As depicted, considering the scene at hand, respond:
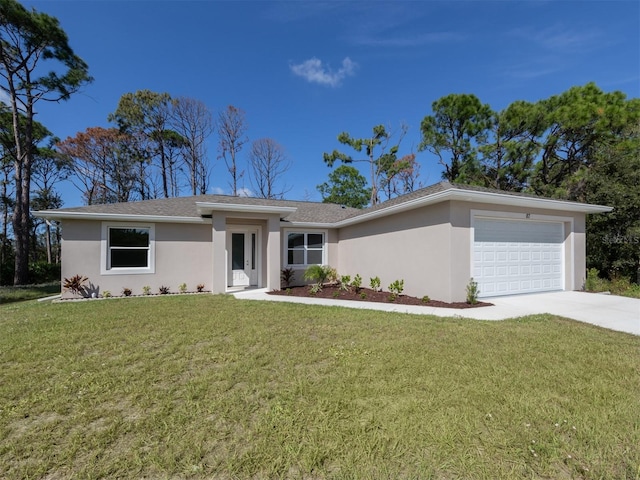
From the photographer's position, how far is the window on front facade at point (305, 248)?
12.6 meters

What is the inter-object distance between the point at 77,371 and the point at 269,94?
1718 centimetres

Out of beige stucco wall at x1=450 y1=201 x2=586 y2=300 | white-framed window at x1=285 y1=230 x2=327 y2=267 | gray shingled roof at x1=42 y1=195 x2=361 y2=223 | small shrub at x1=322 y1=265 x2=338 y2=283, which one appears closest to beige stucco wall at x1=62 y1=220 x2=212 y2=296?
gray shingled roof at x1=42 y1=195 x2=361 y2=223

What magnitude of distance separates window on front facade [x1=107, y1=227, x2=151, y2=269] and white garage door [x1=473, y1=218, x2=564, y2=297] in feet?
37.6

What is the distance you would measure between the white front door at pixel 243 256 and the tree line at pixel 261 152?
40.9ft

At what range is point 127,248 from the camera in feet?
34.4

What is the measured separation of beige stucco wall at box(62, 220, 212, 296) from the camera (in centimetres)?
981

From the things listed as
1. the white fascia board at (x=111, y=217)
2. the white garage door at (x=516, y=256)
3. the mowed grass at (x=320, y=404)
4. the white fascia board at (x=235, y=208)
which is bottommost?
the mowed grass at (x=320, y=404)

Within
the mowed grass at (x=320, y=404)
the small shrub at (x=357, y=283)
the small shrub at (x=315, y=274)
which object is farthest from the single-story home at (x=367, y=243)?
the mowed grass at (x=320, y=404)

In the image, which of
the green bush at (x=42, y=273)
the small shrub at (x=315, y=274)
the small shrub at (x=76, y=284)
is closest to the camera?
the small shrub at (x=76, y=284)

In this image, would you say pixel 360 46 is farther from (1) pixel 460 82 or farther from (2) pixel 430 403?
(2) pixel 430 403

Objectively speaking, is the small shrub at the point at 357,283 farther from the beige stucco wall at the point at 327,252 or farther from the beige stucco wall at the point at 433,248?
the beige stucco wall at the point at 327,252

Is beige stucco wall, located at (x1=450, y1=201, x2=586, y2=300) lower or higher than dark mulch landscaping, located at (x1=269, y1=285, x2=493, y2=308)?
higher

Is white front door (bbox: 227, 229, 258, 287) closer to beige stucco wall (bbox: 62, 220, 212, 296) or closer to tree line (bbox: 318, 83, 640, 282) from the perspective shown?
beige stucco wall (bbox: 62, 220, 212, 296)

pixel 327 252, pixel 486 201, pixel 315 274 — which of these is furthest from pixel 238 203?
pixel 486 201
